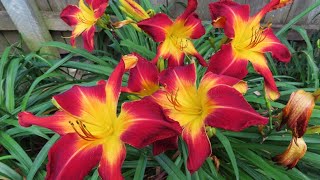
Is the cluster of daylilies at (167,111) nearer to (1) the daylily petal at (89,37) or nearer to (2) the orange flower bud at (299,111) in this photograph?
(2) the orange flower bud at (299,111)

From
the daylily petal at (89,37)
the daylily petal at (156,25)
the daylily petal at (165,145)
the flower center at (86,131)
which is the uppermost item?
the daylily petal at (156,25)

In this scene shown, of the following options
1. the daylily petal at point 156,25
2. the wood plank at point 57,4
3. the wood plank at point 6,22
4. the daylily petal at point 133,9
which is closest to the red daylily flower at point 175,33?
the daylily petal at point 156,25

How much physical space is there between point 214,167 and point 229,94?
353 mm

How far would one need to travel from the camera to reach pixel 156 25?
88 cm

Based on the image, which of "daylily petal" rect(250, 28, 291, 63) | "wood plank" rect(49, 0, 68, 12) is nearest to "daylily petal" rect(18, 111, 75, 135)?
"daylily petal" rect(250, 28, 291, 63)

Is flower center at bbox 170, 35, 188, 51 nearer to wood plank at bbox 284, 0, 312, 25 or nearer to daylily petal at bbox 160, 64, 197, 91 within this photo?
daylily petal at bbox 160, 64, 197, 91

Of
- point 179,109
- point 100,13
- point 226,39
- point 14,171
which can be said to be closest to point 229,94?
point 179,109

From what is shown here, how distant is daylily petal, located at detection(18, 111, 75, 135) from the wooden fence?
4.37 feet

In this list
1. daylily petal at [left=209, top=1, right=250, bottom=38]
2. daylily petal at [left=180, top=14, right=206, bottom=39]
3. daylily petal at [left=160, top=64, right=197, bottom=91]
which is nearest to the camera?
daylily petal at [left=160, top=64, right=197, bottom=91]

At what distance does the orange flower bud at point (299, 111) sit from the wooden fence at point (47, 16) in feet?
4.57

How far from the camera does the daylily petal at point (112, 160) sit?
65 centimetres

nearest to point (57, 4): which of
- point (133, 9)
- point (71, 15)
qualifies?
point (71, 15)

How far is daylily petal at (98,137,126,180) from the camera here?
2.13 feet

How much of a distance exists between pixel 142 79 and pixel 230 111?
0.78 feet
